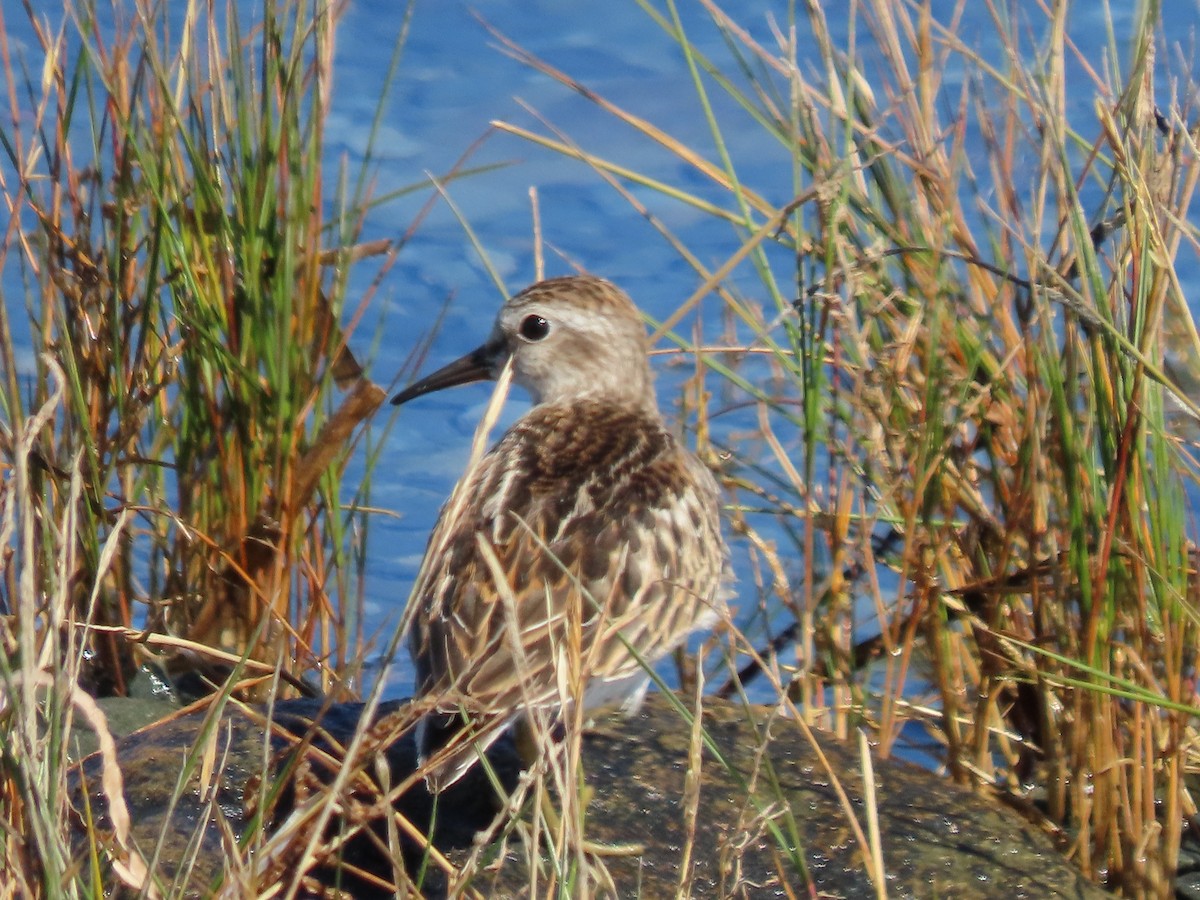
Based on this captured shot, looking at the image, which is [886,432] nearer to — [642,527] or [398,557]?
[642,527]

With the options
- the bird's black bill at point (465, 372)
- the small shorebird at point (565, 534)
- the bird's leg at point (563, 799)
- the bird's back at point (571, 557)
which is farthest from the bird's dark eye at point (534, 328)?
the bird's leg at point (563, 799)

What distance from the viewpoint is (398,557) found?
7.37 metres

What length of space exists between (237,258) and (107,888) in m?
Result: 1.62

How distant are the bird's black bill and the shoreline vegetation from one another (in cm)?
49

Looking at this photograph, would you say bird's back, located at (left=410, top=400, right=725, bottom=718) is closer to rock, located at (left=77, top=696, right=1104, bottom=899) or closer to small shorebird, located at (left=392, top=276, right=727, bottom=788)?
small shorebird, located at (left=392, top=276, right=727, bottom=788)

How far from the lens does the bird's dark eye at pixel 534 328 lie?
4641 millimetres

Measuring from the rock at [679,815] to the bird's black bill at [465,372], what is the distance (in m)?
1.25

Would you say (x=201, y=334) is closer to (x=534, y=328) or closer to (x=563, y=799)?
(x=534, y=328)

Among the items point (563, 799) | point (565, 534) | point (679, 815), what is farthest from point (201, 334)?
Answer: point (563, 799)

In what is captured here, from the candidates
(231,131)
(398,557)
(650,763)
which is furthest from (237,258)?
(398,557)

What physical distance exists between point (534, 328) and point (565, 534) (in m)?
1.12

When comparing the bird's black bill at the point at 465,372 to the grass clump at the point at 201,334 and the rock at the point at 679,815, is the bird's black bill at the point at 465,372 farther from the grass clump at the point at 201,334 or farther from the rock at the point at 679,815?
the rock at the point at 679,815

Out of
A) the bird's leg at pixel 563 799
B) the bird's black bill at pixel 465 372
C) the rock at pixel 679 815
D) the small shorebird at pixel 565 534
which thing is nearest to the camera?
the bird's leg at pixel 563 799

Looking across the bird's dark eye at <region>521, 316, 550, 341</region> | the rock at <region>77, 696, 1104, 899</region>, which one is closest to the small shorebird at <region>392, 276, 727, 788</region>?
the bird's dark eye at <region>521, 316, 550, 341</region>
